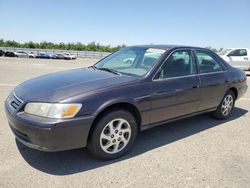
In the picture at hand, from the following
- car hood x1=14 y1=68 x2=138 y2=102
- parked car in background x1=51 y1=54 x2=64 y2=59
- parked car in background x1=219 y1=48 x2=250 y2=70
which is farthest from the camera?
parked car in background x1=51 y1=54 x2=64 y2=59

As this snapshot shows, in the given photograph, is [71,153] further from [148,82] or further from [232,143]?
[232,143]

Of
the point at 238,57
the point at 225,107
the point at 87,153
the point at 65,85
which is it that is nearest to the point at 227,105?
the point at 225,107

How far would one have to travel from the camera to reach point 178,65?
416cm

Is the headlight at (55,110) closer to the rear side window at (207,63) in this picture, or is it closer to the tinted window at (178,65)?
the tinted window at (178,65)

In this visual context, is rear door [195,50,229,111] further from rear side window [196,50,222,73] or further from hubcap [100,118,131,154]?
hubcap [100,118,131,154]

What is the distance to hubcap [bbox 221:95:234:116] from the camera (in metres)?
5.13

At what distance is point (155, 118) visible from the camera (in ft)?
12.2

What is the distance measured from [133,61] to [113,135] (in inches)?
59.4

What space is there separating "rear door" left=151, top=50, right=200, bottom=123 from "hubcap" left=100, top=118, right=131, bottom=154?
480mm

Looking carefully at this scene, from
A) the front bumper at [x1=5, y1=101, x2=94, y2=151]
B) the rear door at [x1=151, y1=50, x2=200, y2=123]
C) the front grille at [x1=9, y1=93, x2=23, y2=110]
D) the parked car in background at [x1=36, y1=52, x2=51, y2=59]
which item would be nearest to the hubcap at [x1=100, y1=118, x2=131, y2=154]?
the front bumper at [x1=5, y1=101, x2=94, y2=151]

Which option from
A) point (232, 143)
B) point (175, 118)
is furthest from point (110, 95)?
point (232, 143)

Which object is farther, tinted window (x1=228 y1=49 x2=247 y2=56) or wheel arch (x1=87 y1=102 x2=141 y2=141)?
tinted window (x1=228 y1=49 x2=247 y2=56)

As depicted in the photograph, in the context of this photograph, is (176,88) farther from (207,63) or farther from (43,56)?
(43,56)

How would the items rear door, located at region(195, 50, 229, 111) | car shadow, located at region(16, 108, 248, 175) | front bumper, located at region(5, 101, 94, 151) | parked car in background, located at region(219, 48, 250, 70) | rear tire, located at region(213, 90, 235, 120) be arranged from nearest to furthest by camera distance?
front bumper, located at region(5, 101, 94, 151), car shadow, located at region(16, 108, 248, 175), rear door, located at region(195, 50, 229, 111), rear tire, located at region(213, 90, 235, 120), parked car in background, located at region(219, 48, 250, 70)
